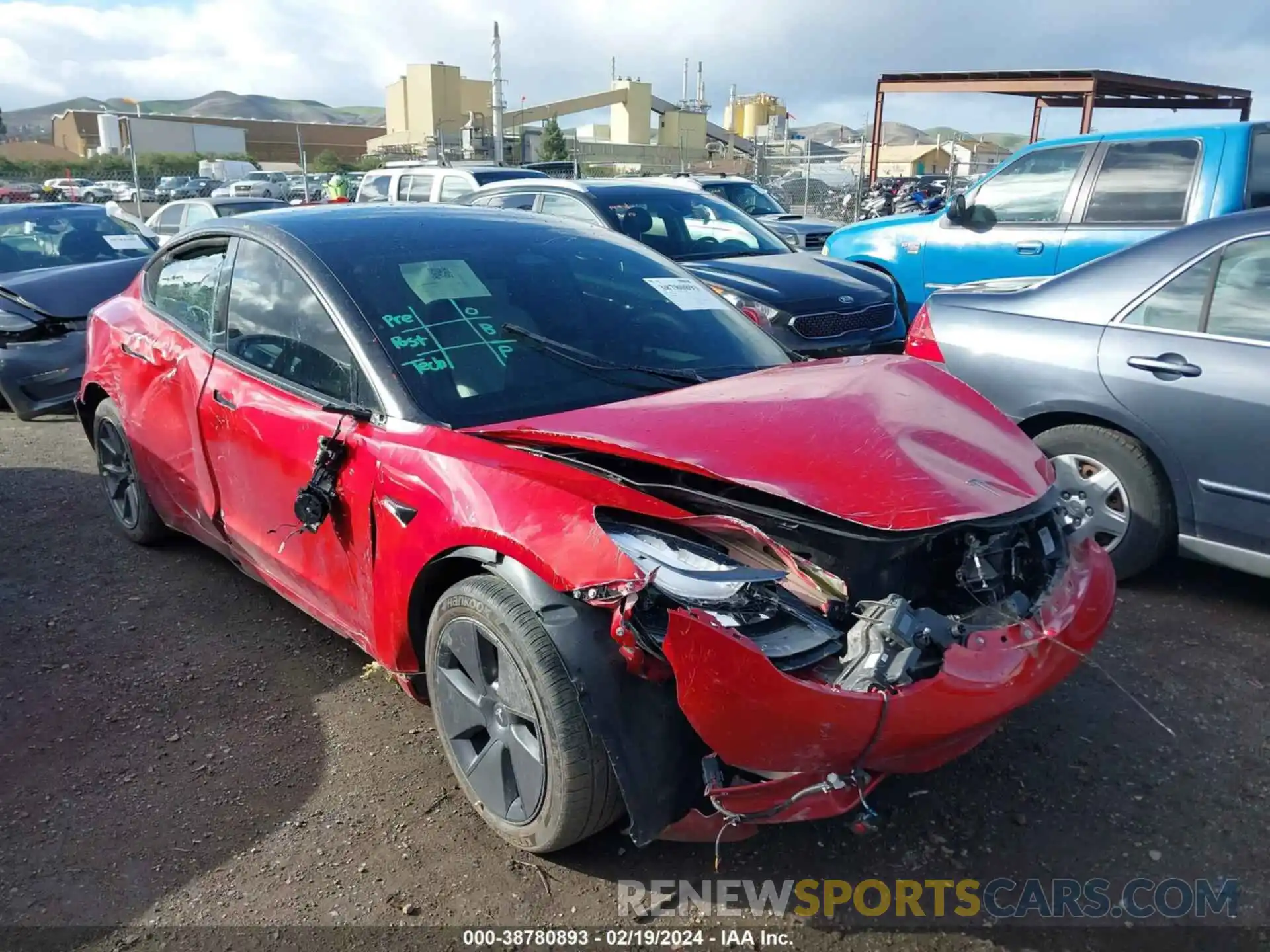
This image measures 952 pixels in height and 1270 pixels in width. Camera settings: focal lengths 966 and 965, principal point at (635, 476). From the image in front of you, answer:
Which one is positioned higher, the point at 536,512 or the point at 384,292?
the point at 384,292

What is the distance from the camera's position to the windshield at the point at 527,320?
2.93 meters

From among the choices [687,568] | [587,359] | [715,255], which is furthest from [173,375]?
[715,255]

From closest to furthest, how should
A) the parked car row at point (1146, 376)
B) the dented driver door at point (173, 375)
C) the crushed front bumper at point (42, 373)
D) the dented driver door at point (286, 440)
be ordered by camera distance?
1. the dented driver door at point (286, 440)
2. the parked car row at point (1146, 376)
3. the dented driver door at point (173, 375)
4. the crushed front bumper at point (42, 373)

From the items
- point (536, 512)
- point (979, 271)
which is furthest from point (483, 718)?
point (979, 271)

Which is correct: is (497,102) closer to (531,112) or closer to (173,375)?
(531,112)

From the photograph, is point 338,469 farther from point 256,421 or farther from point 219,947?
point 219,947

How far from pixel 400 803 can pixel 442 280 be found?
1.65 meters

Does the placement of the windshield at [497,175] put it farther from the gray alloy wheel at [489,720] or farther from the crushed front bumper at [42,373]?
the gray alloy wheel at [489,720]

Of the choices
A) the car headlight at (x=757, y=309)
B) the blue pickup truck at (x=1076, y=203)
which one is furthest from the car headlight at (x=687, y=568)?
the blue pickup truck at (x=1076, y=203)

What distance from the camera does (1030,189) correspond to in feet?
23.8

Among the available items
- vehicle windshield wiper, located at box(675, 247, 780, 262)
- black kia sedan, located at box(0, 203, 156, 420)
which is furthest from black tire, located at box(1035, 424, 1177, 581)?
black kia sedan, located at box(0, 203, 156, 420)

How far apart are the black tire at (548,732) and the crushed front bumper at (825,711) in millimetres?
226

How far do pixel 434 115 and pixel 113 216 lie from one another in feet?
223

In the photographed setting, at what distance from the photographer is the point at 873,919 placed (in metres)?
2.36
